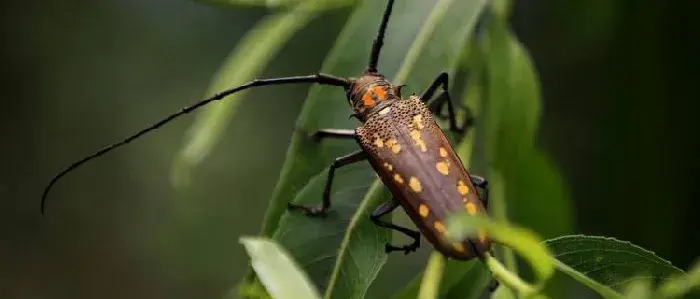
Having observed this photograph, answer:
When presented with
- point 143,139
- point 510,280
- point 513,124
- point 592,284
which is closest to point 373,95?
point 513,124

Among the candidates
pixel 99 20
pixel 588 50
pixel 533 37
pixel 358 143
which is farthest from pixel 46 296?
pixel 358 143

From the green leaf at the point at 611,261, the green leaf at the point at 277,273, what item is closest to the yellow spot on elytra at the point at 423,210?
the green leaf at the point at 611,261

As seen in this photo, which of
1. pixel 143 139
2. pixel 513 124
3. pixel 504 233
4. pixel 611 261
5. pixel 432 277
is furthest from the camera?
pixel 143 139

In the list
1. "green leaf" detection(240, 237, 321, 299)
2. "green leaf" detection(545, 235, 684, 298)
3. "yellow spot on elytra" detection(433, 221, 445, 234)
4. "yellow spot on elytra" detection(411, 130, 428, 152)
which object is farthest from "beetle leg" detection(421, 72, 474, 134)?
"green leaf" detection(240, 237, 321, 299)

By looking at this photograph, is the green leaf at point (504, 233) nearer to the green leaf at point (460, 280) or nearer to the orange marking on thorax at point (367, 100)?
the green leaf at point (460, 280)

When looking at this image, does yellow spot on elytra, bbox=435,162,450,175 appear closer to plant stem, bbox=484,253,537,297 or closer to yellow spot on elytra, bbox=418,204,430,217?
yellow spot on elytra, bbox=418,204,430,217

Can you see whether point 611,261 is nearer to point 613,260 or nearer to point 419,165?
point 613,260

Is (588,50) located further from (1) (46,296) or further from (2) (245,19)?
(1) (46,296)
